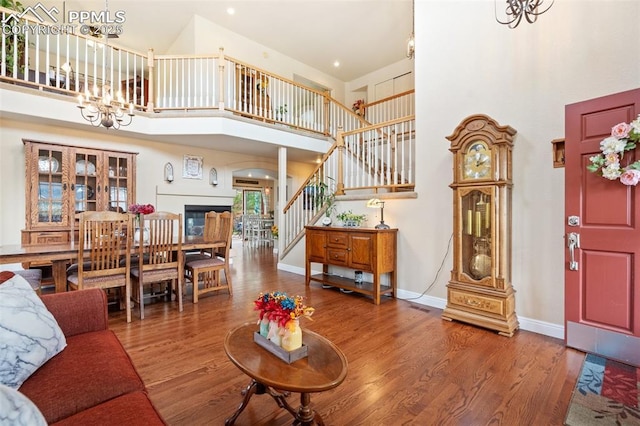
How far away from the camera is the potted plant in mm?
4363

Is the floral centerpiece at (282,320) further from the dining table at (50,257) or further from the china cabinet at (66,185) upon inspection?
the china cabinet at (66,185)

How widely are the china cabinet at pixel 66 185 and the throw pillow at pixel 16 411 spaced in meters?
4.84

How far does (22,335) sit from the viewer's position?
1.25 meters

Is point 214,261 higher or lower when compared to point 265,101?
lower

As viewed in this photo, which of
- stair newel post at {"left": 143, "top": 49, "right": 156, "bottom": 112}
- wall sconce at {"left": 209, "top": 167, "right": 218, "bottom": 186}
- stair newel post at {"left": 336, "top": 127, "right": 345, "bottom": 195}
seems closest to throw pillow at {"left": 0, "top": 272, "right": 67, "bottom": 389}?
stair newel post at {"left": 336, "top": 127, "right": 345, "bottom": 195}

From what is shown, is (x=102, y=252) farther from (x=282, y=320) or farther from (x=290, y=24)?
(x=290, y=24)

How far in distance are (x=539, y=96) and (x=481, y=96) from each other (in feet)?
1.83

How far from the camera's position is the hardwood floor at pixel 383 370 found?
5.59 feet

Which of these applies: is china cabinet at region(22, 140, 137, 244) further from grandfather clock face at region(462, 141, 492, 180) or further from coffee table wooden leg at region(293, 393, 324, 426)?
grandfather clock face at region(462, 141, 492, 180)

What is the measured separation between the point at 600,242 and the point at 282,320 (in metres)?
2.68

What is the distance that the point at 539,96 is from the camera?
9.42ft

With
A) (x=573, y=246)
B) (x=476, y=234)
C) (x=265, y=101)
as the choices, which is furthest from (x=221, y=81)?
(x=573, y=246)

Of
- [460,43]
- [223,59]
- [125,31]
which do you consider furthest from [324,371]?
[125,31]

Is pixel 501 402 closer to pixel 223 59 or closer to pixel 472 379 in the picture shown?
pixel 472 379
